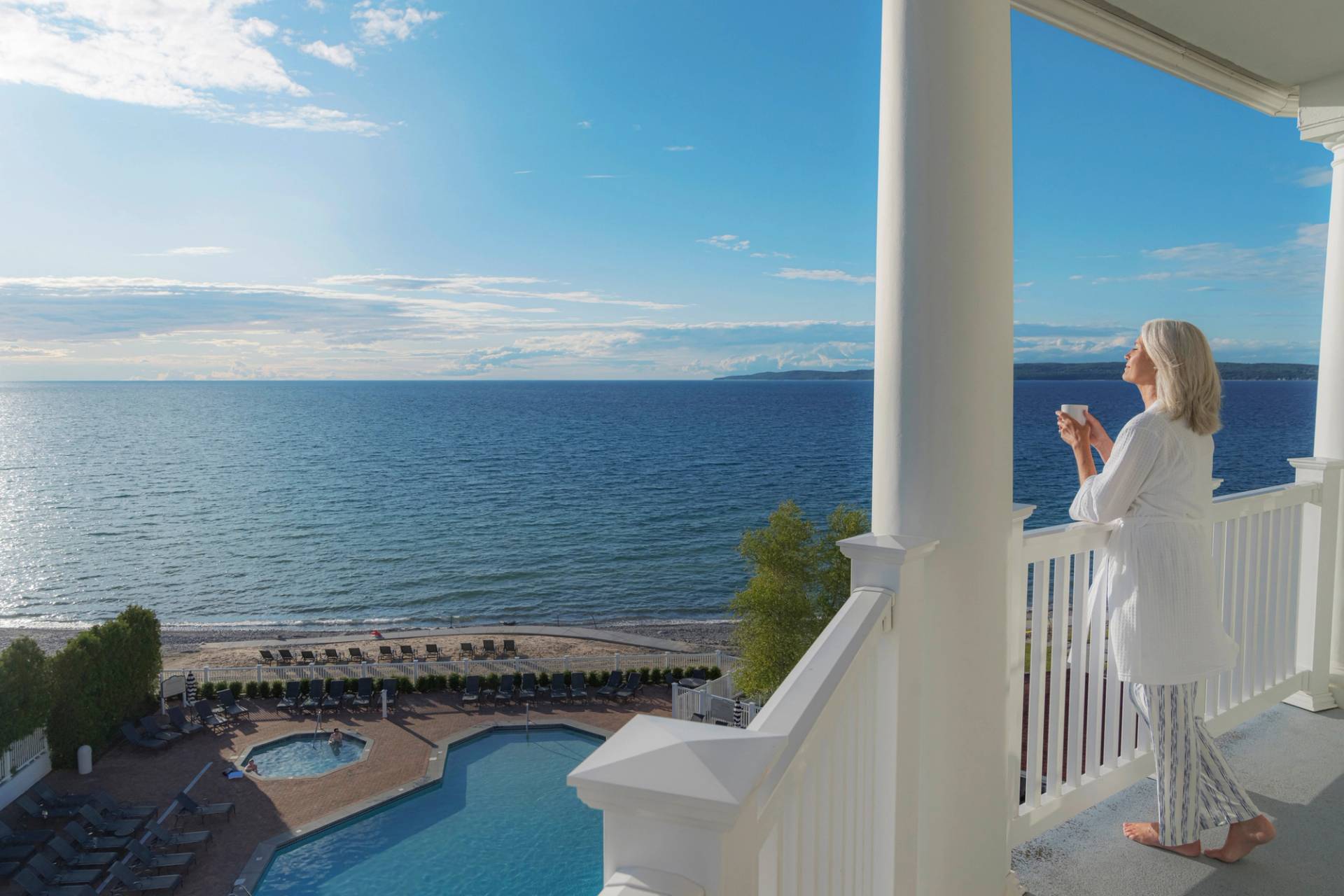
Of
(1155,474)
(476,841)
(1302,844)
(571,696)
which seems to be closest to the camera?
→ (1155,474)

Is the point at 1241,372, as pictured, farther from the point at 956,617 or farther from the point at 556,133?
the point at 956,617

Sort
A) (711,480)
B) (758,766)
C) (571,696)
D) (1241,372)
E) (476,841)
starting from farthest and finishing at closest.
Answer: (1241,372)
(711,480)
(571,696)
(476,841)
(758,766)

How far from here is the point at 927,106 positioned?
1927mm

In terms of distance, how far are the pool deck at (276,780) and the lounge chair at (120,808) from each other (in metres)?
0.56

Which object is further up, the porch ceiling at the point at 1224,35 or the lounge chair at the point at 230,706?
the porch ceiling at the point at 1224,35

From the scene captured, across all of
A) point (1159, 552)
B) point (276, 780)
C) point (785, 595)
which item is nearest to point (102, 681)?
point (276, 780)

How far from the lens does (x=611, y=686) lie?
19719 mm

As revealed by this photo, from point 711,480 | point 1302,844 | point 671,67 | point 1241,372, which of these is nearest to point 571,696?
point 1302,844

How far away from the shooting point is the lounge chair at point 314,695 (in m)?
19.0

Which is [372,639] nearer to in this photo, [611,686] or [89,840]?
[611,686]

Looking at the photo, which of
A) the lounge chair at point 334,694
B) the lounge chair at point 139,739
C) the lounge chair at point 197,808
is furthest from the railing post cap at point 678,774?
the lounge chair at point 334,694

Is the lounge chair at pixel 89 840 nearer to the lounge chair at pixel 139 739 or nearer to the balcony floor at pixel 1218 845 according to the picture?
the lounge chair at pixel 139 739

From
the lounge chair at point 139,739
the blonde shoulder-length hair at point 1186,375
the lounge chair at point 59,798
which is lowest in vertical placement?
the lounge chair at point 139,739

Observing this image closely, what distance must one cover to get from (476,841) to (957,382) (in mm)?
14494
